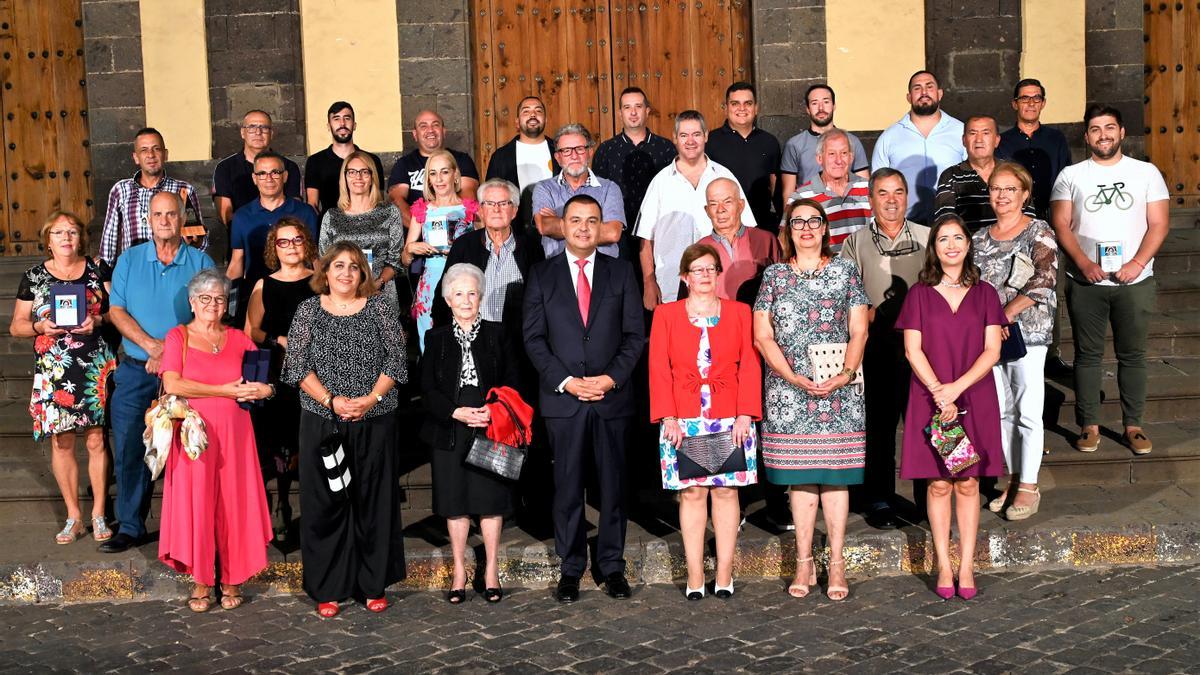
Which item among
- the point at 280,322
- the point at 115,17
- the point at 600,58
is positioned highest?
the point at 115,17

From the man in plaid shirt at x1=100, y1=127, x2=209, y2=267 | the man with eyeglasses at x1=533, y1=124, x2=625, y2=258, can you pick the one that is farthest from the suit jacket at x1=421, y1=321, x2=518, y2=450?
the man in plaid shirt at x1=100, y1=127, x2=209, y2=267

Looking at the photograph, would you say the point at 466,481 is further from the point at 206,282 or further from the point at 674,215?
the point at 674,215

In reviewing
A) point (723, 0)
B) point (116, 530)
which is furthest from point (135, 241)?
point (723, 0)

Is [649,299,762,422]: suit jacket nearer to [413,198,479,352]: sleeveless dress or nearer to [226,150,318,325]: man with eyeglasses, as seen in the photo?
[413,198,479,352]: sleeveless dress

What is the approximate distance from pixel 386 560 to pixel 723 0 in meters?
6.32

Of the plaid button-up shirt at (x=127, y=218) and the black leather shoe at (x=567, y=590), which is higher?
the plaid button-up shirt at (x=127, y=218)

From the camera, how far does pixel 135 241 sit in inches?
336

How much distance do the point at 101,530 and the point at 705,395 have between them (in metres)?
3.26

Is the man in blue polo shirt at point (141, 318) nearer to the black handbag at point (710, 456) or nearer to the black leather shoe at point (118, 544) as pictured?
the black leather shoe at point (118, 544)

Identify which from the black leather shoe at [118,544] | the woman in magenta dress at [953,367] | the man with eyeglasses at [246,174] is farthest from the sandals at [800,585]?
the man with eyeglasses at [246,174]

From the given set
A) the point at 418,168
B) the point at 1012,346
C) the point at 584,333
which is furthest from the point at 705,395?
the point at 418,168

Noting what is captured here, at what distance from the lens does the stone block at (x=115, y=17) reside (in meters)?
11.4

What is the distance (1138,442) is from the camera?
318 inches

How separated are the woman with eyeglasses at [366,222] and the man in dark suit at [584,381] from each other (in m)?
1.26
